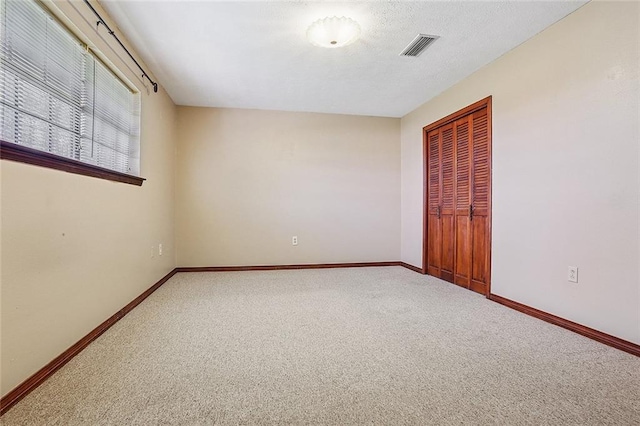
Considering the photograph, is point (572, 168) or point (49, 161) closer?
point (49, 161)

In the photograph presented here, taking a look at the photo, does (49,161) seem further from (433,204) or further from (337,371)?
(433,204)

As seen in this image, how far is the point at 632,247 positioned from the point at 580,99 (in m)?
1.07

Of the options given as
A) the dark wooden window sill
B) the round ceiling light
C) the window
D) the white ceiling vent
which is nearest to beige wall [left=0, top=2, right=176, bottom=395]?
the dark wooden window sill

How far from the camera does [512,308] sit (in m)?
2.60

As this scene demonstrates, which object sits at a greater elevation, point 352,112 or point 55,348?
point 352,112

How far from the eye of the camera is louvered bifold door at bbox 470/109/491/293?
2975 mm

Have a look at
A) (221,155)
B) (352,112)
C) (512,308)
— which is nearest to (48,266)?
(221,155)

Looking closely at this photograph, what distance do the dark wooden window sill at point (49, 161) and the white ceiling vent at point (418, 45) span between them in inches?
103

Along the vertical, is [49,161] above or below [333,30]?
below

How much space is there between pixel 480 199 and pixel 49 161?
3.43 m

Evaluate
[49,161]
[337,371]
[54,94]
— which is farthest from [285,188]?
[337,371]

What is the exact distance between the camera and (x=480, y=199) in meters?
3.08

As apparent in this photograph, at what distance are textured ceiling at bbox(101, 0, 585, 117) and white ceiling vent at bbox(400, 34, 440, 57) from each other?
0.06 metres

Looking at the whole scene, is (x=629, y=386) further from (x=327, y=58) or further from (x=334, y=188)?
(x=334, y=188)
